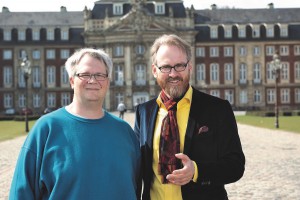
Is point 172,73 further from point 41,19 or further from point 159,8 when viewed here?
point 41,19

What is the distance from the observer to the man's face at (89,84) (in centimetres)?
413

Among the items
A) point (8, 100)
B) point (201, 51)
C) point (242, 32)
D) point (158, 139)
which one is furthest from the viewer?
point (8, 100)

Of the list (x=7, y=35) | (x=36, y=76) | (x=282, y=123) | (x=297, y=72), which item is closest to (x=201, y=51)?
(x=297, y=72)

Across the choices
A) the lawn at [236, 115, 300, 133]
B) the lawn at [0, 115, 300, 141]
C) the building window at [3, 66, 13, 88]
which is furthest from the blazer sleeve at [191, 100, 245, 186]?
the building window at [3, 66, 13, 88]

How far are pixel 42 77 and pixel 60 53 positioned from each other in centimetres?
388

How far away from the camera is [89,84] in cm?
414

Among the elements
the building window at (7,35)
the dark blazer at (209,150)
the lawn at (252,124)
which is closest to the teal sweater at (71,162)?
the dark blazer at (209,150)

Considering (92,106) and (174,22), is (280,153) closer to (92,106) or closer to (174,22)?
(92,106)

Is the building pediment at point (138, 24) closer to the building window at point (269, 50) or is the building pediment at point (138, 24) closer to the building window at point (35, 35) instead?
the building window at point (35, 35)

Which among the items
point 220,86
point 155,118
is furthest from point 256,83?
point 155,118

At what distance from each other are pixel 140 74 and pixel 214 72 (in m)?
9.42

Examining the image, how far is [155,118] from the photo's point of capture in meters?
4.55

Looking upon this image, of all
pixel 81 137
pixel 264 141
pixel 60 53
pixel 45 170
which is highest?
pixel 60 53

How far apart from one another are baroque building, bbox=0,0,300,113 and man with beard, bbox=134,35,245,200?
60.4 meters
